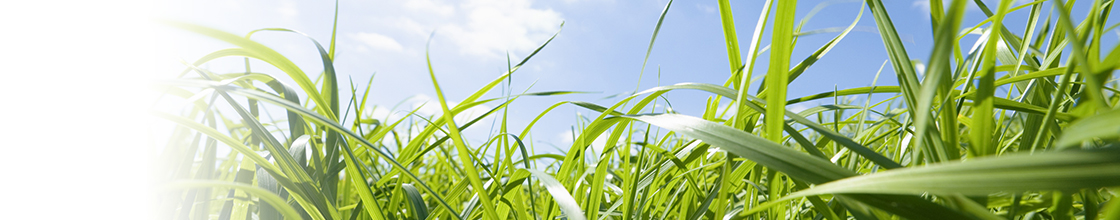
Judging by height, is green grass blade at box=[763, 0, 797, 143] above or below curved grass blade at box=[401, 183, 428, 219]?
above

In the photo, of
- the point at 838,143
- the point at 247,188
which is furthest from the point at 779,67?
the point at 247,188

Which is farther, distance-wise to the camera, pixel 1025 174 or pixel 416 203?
pixel 416 203

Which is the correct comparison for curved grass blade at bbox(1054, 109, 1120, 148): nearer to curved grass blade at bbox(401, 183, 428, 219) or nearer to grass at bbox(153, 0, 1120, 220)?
grass at bbox(153, 0, 1120, 220)

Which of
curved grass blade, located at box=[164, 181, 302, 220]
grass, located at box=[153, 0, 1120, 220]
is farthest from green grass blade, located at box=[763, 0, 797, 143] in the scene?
curved grass blade, located at box=[164, 181, 302, 220]

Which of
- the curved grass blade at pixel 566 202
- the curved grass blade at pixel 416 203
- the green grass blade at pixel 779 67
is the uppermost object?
the green grass blade at pixel 779 67

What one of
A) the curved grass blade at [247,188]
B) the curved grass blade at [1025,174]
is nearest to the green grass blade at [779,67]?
the curved grass blade at [1025,174]

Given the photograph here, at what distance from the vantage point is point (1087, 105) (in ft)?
1.07

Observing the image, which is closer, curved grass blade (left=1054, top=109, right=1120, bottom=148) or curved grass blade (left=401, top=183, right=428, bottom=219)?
curved grass blade (left=1054, top=109, right=1120, bottom=148)

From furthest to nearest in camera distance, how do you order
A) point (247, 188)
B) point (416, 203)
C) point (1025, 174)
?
point (416, 203)
point (247, 188)
point (1025, 174)

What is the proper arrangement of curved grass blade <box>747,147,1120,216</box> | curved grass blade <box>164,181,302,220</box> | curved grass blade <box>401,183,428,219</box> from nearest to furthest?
1. curved grass blade <box>747,147,1120,216</box>
2. curved grass blade <box>164,181,302,220</box>
3. curved grass blade <box>401,183,428,219</box>

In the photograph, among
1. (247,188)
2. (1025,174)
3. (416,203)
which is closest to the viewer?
(1025,174)

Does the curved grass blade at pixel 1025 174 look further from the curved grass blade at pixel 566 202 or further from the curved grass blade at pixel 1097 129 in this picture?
the curved grass blade at pixel 566 202

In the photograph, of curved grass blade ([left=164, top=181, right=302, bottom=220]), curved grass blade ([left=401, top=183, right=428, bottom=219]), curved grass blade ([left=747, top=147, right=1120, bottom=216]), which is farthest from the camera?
curved grass blade ([left=401, top=183, right=428, bottom=219])

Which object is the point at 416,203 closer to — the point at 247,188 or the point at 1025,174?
the point at 247,188
